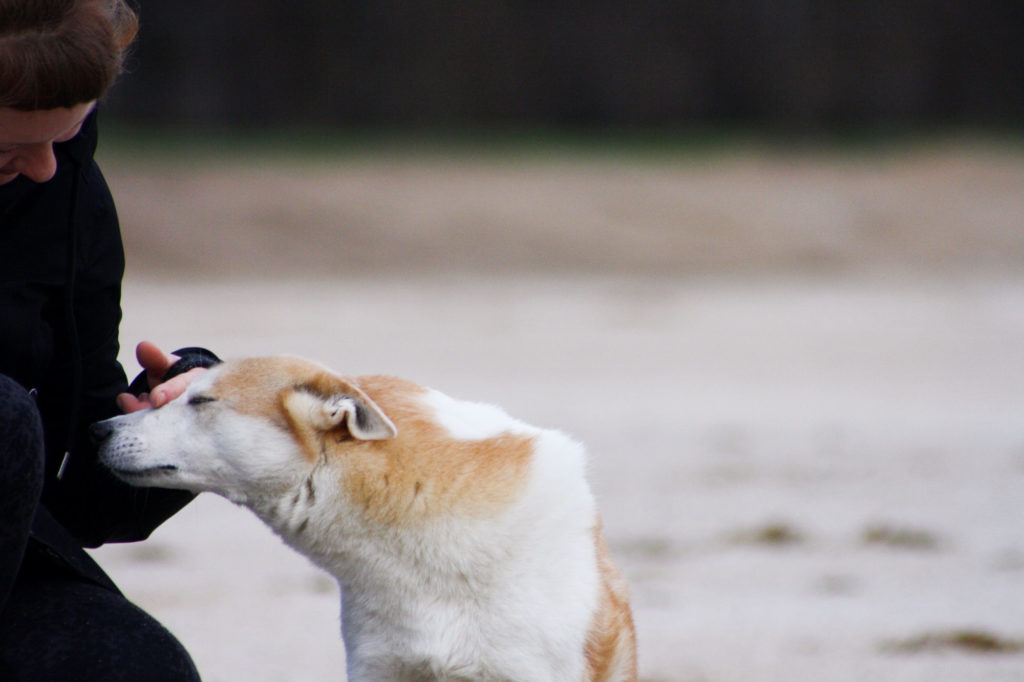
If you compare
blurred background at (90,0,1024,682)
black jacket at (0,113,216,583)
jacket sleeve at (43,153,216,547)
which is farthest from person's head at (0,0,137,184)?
blurred background at (90,0,1024,682)

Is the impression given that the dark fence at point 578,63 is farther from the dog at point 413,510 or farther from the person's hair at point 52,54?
the person's hair at point 52,54

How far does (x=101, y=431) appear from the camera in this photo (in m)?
2.79

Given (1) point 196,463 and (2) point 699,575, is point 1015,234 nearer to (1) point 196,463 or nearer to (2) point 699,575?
(2) point 699,575

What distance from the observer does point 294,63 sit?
1466 centimetres

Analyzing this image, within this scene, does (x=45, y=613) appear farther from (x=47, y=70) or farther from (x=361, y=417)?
(x=47, y=70)

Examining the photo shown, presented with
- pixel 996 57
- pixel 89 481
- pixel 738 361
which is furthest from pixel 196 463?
pixel 996 57

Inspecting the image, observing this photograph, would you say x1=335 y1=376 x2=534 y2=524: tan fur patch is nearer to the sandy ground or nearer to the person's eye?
the person's eye

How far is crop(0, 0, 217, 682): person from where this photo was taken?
2.36 m

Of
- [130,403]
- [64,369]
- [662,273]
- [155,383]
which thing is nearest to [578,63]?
[662,273]

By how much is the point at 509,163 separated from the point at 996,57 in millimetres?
5605

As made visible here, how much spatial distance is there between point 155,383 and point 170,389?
0.53ft

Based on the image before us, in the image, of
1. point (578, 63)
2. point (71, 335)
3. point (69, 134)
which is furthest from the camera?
point (578, 63)

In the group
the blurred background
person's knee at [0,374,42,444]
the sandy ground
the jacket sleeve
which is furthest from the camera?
the blurred background

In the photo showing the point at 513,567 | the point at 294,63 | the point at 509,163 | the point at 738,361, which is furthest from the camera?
the point at 294,63
